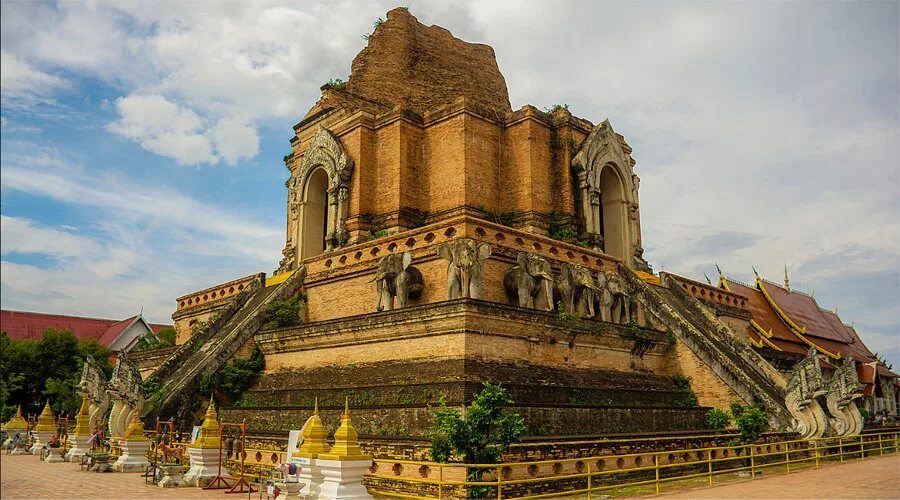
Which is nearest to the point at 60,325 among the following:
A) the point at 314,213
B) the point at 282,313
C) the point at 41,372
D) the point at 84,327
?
the point at 84,327

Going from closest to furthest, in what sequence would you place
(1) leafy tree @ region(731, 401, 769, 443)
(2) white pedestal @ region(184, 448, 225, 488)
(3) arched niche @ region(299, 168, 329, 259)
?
(2) white pedestal @ region(184, 448, 225, 488), (1) leafy tree @ region(731, 401, 769, 443), (3) arched niche @ region(299, 168, 329, 259)

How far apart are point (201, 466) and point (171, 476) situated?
0.49m

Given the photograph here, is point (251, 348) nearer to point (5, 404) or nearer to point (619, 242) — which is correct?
point (619, 242)

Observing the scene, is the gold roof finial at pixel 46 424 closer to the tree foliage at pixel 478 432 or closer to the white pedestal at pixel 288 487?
the white pedestal at pixel 288 487

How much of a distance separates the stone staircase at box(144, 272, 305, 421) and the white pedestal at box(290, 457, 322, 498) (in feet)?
20.9

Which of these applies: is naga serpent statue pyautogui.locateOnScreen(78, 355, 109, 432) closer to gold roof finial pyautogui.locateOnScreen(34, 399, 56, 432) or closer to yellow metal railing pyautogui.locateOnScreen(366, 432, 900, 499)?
gold roof finial pyautogui.locateOnScreen(34, 399, 56, 432)

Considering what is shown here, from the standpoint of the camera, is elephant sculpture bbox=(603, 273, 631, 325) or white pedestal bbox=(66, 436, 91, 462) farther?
elephant sculpture bbox=(603, 273, 631, 325)

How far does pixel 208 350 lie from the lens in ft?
57.0

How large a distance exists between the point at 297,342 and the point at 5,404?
1629 cm

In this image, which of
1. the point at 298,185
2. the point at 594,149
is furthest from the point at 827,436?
the point at 298,185

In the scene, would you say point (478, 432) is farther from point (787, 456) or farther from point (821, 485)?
point (787, 456)

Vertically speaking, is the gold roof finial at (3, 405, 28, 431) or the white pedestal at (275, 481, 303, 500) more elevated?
the gold roof finial at (3, 405, 28, 431)

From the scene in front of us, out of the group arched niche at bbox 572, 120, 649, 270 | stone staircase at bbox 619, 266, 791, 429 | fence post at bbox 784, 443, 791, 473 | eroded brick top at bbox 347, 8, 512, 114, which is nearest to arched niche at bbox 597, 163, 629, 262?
arched niche at bbox 572, 120, 649, 270

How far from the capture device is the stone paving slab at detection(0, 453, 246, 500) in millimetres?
11211
